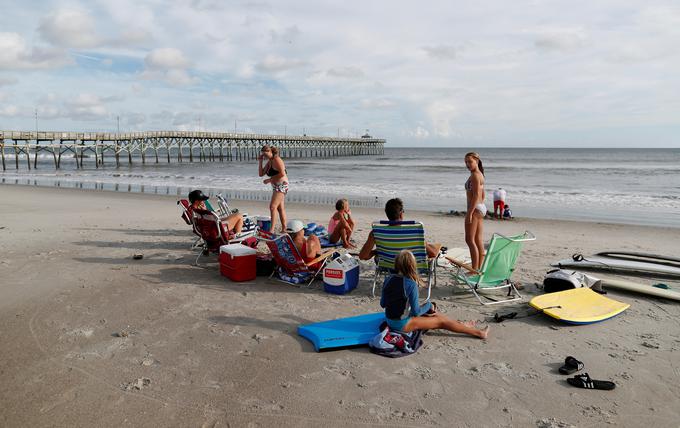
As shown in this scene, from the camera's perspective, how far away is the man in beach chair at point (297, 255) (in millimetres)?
5602

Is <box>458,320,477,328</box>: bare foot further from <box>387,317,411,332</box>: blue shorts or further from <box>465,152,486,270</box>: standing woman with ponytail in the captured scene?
<box>465,152,486,270</box>: standing woman with ponytail

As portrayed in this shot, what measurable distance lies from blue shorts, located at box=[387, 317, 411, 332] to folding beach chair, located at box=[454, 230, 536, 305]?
4.59 ft

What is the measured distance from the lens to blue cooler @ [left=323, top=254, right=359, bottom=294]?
5.32m

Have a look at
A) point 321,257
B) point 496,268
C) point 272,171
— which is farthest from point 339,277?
point 272,171

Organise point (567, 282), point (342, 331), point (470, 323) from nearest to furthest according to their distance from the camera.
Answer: point (342, 331) < point (470, 323) < point (567, 282)

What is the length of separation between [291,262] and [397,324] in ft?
6.89

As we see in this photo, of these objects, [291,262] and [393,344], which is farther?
[291,262]

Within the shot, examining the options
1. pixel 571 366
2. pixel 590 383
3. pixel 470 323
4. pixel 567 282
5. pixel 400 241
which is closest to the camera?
pixel 590 383

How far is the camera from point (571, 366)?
358 centimetres

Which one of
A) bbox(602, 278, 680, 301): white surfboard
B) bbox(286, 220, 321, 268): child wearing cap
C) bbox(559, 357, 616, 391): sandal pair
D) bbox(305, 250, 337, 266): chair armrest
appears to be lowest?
bbox(559, 357, 616, 391): sandal pair

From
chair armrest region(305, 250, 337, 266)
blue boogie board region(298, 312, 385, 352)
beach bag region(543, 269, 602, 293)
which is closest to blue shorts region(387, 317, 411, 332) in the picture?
blue boogie board region(298, 312, 385, 352)

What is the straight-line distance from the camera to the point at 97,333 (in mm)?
4195

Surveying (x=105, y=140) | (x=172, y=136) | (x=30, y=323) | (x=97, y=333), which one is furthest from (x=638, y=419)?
(x=172, y=136)

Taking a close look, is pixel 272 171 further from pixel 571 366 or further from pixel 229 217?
pixel 571 366
